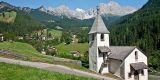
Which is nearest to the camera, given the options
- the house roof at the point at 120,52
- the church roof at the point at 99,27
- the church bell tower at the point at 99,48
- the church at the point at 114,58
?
the house roof at the point at 120,52

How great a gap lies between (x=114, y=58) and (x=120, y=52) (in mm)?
1810

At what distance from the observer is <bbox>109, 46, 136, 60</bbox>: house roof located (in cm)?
5499

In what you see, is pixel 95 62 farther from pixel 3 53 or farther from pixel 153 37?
pixel 153 37

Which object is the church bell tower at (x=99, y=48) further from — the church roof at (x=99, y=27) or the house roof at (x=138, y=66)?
the house roof at (x=138, y=66)

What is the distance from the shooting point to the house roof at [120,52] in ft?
180

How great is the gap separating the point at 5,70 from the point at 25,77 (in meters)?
2.92

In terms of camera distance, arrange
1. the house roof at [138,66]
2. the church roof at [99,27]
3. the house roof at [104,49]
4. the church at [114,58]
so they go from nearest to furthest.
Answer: the house roof at [138,66]
the church at [114,58]
the house roof at [104,49]
the church roof at [99,27]

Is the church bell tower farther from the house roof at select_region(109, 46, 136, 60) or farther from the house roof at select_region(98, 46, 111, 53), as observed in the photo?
the house roof at select_region(109, 46, 136, 60)

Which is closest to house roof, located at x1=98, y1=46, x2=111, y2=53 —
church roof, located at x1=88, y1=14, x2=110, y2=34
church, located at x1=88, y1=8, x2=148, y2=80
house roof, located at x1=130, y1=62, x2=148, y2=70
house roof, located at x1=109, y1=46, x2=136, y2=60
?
church, located at x1=88, y1=8, x2=148, y2=80

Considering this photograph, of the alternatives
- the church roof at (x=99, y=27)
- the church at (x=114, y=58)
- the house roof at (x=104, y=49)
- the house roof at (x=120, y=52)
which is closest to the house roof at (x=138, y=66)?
the church at (x=114, y=58)

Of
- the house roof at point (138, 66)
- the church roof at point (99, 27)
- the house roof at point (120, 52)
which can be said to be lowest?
the house roof at point (138, 66)

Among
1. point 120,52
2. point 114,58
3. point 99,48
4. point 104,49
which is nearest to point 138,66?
point 120,52

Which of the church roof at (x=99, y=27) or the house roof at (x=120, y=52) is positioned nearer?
the house roof at (x=120, y=52)

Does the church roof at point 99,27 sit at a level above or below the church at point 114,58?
above
